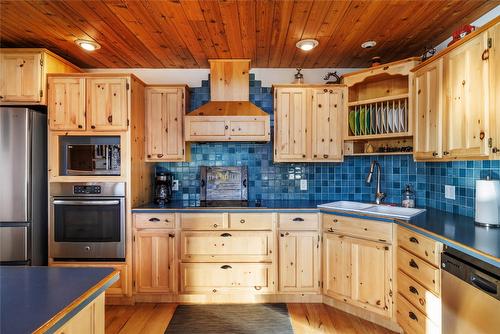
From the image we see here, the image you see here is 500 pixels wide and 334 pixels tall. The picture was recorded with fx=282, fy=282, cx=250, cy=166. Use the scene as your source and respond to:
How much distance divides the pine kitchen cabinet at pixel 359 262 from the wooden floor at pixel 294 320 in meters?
0.14

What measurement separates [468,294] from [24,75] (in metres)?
3.75

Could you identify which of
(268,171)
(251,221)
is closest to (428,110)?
(268,171)

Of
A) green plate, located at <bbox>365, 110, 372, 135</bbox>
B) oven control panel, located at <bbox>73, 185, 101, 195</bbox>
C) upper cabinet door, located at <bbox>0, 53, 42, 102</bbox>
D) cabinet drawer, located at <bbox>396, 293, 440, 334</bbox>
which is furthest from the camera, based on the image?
green plate, located at <bbox>365, 110, 372, 135</bbox>

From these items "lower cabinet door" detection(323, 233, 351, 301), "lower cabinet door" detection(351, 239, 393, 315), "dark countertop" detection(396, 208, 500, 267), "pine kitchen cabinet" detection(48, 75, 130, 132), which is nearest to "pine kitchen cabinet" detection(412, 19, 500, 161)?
"dark countertop" detection(396, 208, 500, 267)

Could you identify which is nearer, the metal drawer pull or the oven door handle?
the metal drawer pull

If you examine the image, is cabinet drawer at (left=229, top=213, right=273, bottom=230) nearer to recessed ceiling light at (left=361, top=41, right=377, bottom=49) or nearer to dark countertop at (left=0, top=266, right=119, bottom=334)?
dark countertop at (left=0, top=266, right=119, bottom=334)

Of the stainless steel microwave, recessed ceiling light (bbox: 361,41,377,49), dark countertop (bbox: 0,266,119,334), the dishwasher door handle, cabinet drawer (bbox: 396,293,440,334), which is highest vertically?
recessed ceiling light (bbox: 361,41,377,49)

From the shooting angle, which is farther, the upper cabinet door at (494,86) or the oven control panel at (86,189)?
the oven control panel at (86,189)

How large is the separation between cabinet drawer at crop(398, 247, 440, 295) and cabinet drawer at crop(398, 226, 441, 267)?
0.04 meters

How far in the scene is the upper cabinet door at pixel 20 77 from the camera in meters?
2.57

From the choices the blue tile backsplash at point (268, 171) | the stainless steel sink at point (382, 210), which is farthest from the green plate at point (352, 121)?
the stainless steel sink at point (382, 210)

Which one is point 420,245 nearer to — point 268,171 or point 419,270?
point 419,270

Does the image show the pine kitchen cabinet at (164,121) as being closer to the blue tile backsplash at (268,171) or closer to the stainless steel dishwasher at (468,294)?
the blue tile backsplash at (268,171)

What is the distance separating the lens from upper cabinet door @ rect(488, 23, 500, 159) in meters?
1.63
